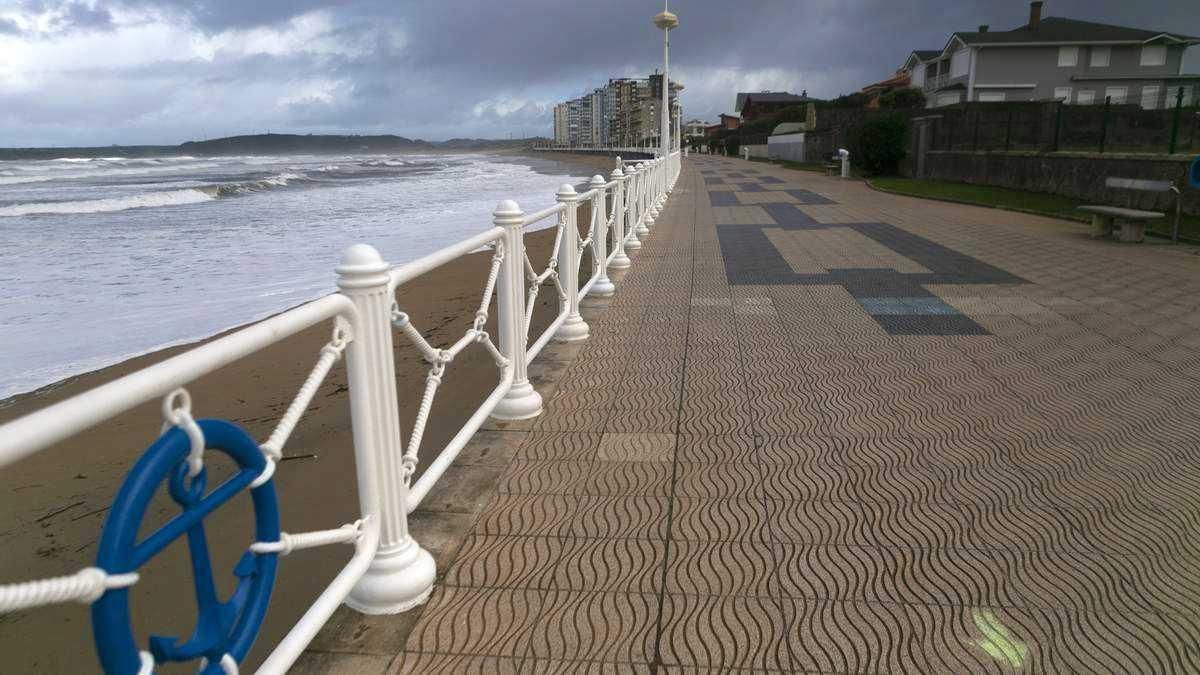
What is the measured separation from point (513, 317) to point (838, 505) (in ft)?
6.19

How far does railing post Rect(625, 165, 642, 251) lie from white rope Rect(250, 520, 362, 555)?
8249 mm

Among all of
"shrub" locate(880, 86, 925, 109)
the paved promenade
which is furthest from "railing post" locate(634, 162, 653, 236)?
"shrub" locate(880, 86, 925, 109)

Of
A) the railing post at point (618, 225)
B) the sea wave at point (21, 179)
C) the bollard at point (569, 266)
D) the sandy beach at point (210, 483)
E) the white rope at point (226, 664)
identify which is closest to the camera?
the white rope at point (226, 664)

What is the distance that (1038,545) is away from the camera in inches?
114

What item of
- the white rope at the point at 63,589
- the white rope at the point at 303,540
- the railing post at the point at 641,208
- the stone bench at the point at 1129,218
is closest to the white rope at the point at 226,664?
the white rope at the point at 303,540

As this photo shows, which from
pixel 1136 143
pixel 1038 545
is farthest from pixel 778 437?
pixel 1136 143

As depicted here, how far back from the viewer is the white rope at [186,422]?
147cm

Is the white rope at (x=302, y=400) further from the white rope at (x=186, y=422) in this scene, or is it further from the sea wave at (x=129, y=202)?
the sea wave at (x=129, y=202)

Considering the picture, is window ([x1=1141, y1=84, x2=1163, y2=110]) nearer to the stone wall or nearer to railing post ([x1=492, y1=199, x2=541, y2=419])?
the stone wall

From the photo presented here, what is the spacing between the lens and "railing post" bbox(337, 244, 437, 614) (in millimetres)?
2301

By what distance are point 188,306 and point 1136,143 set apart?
633 inches

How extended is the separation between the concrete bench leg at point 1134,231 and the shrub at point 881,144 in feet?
52.6

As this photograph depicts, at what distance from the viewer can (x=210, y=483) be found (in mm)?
4688

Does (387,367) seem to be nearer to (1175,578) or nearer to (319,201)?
(1175,578)
